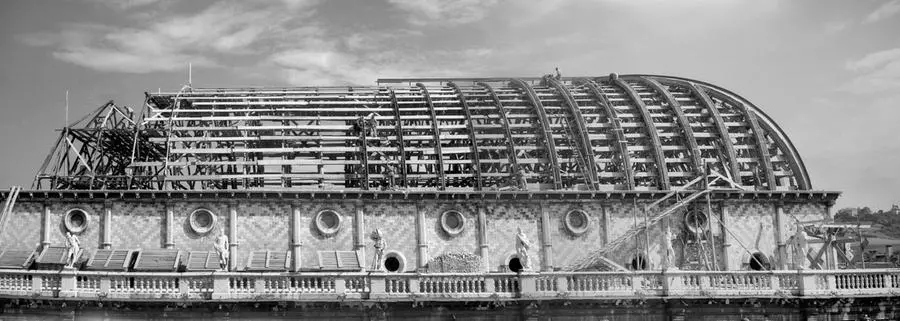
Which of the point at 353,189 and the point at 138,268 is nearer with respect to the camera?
the point at 138,268

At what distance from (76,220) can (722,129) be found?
4389cm

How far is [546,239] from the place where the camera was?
6391cm

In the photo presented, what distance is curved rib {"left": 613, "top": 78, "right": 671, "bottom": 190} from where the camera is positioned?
67312mm

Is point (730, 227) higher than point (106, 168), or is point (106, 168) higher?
point (106, 168)

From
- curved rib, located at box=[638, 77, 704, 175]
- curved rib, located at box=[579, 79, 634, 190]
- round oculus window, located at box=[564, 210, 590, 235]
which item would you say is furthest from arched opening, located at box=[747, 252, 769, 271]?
round oculus window, located at box=[564, 210, 590, 235]

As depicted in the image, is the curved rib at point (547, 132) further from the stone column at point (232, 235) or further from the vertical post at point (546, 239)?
the stone column at point (232, 235)

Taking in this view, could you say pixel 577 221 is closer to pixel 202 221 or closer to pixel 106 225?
pixel 202 221

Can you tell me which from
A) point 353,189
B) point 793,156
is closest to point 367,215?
point 353,189

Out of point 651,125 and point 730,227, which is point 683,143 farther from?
point 730,227

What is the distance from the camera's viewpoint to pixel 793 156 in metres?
71.2

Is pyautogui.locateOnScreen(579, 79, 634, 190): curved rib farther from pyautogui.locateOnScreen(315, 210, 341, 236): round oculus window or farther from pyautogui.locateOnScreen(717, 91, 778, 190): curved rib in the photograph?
pyautogui.locateOnScreen(315, 210, 341, 236): round oculus window

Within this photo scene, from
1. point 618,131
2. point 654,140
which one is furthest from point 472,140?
point 654,140

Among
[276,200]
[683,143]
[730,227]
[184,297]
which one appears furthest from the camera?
[683,143]

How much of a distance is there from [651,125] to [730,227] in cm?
917
